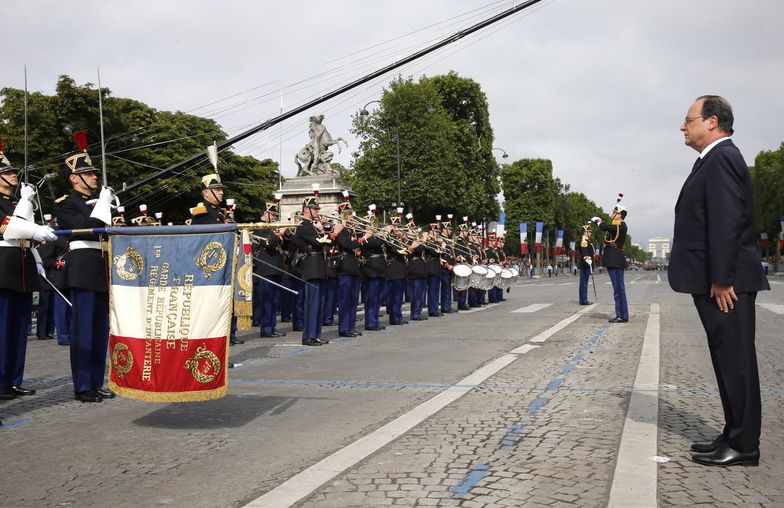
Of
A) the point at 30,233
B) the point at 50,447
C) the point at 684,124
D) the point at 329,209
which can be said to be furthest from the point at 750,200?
the point at 329,209

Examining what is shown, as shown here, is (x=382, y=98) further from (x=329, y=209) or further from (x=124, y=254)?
(x=124, y=254)

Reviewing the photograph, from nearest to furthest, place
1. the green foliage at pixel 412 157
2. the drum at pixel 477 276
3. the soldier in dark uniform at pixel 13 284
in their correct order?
the soldier in dark uniform at pixel 13 284 → the drum at pixel 477 276 → the green foliage at pixel 412 157

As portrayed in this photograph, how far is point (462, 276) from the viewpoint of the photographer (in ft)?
58.8

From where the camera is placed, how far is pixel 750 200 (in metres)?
4.59

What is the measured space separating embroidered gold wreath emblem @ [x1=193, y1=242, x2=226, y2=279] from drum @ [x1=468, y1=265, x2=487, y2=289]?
12947 millimetres

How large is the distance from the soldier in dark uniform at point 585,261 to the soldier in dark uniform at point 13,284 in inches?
583

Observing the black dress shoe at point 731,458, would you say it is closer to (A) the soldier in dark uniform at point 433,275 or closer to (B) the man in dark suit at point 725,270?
(B) the man in dark suit at point 725,270

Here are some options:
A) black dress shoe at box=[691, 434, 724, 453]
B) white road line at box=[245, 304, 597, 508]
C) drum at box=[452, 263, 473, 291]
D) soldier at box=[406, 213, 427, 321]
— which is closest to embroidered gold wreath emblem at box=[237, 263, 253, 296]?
white road line at box=[245, 304, 597, 508]

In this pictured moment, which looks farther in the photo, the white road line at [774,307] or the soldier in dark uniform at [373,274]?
the white road line at [774,307]

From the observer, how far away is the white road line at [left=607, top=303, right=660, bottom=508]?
12.6 feet

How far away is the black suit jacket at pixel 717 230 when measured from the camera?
14.6 feet

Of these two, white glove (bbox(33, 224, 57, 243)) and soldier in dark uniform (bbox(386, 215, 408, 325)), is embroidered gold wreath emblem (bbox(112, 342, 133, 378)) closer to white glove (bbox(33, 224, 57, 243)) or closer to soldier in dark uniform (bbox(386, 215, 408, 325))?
white glove (bbox(33, 224, 57, 243))

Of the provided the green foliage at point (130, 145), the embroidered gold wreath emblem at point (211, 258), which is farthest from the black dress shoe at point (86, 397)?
the green foliage at point (130, 145)

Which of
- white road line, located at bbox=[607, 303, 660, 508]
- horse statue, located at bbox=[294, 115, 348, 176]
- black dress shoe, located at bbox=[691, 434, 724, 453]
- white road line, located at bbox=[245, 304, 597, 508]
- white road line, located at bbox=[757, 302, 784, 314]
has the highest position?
horse statue, located at bbox=[294, 115, 348, 176]
